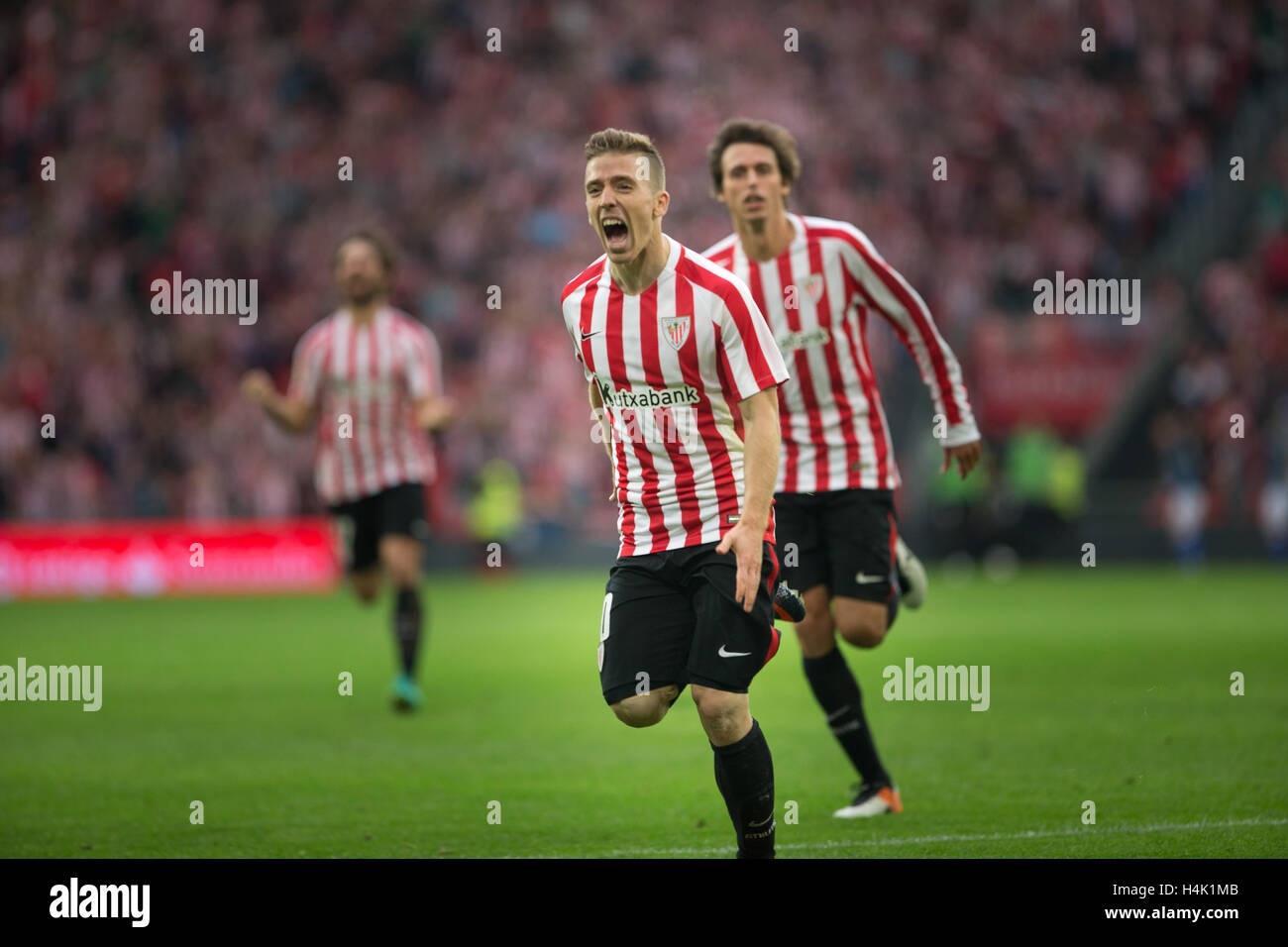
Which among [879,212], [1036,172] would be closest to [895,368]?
[879,212]

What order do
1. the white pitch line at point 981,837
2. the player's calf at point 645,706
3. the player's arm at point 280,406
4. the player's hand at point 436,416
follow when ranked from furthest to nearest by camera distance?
1. the player's hand at point 436,416
2. the player's arm at point 280,406
3. the white pitch line at point 981,837
4. the player's calf at point 645,706

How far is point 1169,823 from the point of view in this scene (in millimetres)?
6051

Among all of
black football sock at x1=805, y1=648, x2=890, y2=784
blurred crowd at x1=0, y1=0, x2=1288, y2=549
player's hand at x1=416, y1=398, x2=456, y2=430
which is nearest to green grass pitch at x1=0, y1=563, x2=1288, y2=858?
black football sock at x1=805, y1=648, x2=890, y2=784

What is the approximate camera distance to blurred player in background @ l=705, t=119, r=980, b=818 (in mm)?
6570

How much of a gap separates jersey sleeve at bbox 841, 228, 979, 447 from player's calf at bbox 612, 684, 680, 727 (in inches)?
84.7

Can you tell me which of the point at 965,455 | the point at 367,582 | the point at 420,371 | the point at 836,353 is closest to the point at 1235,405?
the point at 420,371

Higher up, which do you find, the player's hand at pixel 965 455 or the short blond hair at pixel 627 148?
the short blond hair at pixel 627 148

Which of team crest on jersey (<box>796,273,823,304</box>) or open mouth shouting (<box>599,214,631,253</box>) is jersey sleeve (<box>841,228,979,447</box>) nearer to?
team crest on jersey (<box>796,273,823,304</box>)

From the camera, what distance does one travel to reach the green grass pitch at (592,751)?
6.09m

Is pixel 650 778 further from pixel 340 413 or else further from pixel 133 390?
pixel 133 390

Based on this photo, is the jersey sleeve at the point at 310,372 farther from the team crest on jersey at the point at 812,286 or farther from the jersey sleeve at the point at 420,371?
the team crest on jersey at the point at 812,286

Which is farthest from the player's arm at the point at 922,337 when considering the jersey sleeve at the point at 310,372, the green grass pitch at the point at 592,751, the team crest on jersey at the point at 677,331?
the jersey sleeve at the point at 310,372

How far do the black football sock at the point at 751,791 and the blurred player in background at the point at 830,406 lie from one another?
1.55 meters

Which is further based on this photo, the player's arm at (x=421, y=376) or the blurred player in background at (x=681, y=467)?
the player's arm at (x=421, y=376)
